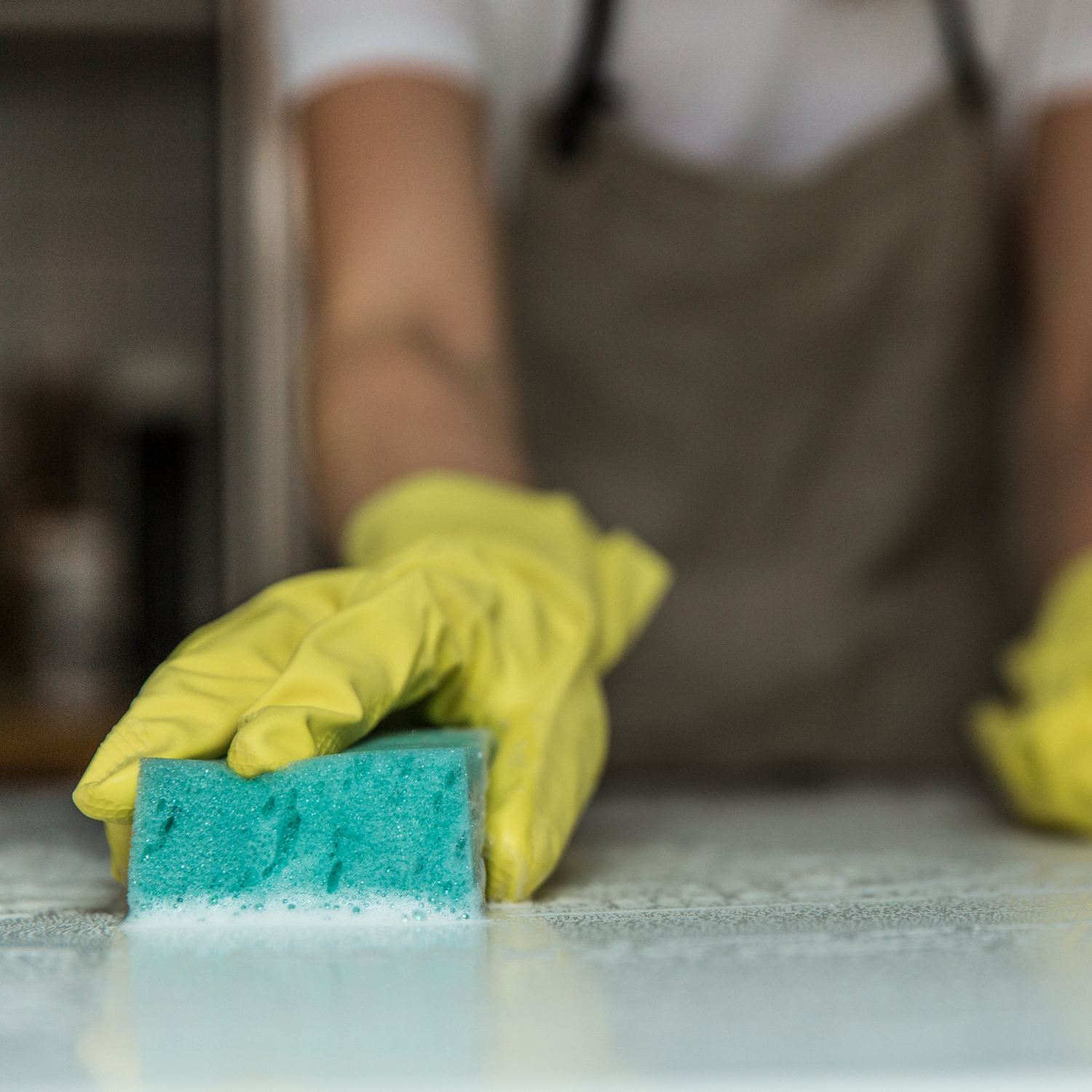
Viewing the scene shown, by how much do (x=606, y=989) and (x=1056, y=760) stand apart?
48 cm

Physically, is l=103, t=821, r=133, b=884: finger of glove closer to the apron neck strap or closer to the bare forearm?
the bare forearm

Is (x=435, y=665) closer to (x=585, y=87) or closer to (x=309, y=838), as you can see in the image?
(x=309, y=838)

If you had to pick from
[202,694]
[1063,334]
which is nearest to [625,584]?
[202,694]

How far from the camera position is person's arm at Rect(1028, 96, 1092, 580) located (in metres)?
1.11

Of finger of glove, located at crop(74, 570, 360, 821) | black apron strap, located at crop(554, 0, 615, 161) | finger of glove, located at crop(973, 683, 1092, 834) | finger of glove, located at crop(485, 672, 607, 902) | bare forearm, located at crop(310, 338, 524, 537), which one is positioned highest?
black apron strap, located at crop(554, 0, 615, 161)

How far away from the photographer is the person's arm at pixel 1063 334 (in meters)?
1.11

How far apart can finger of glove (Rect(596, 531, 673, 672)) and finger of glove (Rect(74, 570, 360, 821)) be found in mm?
230

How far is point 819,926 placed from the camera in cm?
42

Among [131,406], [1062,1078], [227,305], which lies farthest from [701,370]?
[131,406]

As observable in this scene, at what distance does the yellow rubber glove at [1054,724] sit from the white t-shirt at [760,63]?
1.90 feet

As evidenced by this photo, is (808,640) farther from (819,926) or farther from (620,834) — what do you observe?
(819,926)

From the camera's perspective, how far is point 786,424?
4.06 feet

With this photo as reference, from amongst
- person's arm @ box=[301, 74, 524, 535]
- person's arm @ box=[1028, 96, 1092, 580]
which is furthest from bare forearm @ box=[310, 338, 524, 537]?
person's arm @ box=[1028, 96, 1092, 580]

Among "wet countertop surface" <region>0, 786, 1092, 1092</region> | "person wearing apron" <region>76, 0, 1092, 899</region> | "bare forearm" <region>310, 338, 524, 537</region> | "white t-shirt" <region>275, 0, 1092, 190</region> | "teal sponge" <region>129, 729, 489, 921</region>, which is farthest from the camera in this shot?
"white t-shirt" <region>275, 0, 1092, 190</region>
